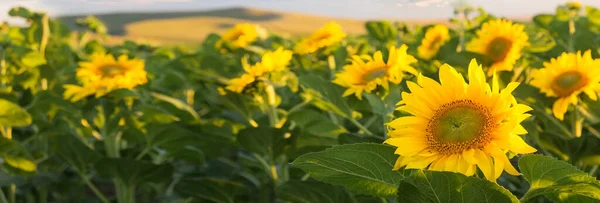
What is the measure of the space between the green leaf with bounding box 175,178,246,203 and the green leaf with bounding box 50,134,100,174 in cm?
40

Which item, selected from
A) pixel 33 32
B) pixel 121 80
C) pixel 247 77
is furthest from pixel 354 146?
pixel 33 32

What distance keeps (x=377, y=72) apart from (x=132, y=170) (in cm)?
130

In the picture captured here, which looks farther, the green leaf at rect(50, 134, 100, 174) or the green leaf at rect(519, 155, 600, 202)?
the green leaf at rect(50, 134, 100, 174)

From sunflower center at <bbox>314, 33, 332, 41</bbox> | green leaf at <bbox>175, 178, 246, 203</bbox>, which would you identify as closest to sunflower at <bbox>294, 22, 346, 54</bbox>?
sunflower center at <bbox>314, 33, 332, 41</bbox>

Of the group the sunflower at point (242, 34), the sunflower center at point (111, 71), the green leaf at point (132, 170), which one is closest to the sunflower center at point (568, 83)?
the green leaf at point (132, 170)

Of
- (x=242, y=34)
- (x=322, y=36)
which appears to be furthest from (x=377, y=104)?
(x=242, y=34)

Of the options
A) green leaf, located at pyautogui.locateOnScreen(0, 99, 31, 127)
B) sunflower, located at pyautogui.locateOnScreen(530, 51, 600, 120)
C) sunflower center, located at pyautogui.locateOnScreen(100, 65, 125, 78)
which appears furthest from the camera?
sunflower center, located at pyautogui.locateOnScreen(100, 65, 125, 78)

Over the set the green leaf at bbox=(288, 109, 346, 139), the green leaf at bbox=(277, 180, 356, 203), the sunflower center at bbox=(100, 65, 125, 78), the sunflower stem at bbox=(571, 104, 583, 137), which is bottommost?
the green leaf at bbox=(277, 180, 356, 203)

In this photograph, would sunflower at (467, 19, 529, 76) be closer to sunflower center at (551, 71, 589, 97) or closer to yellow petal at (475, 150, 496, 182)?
sunflower center at (551, 71, 589, 97)

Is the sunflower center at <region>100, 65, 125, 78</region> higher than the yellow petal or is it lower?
lower

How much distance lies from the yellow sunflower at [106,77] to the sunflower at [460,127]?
165 cm

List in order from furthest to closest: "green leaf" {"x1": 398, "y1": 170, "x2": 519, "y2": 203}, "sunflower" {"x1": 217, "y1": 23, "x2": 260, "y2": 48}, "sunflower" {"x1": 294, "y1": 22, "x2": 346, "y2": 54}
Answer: "sunflower" {"x1": 217, "y1": 23, "x2": 260, "y2": 48}, "sunflower" {"x1": 294, "y1": 22, "x2": 346, "y2": 54}, "green leaf" {"x1": 398, "y1": 170, "x2": 519, "y2": 203}

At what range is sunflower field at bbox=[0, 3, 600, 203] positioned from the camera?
1.20m

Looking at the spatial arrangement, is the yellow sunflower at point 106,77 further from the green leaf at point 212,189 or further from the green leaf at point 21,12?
the green leaf at point 21,12
